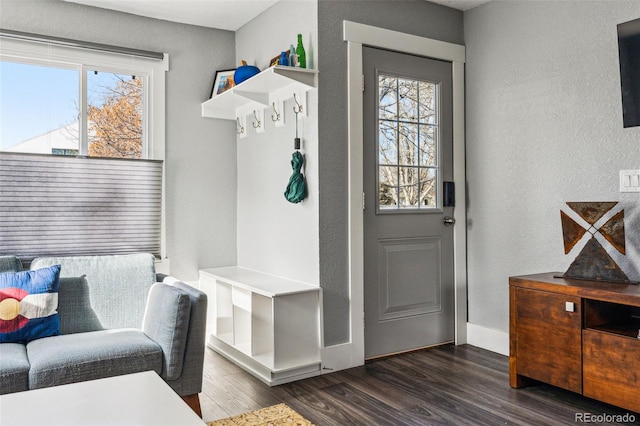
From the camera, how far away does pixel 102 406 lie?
5.11ft

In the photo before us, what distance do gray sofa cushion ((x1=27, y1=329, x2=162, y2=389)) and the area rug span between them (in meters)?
0.41

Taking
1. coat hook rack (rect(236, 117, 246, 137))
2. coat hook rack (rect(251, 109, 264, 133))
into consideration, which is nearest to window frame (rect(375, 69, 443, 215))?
coat hook rack (rect(251, 109, 264, 133))

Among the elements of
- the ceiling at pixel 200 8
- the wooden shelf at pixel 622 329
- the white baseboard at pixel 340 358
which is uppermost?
the ceiling at pixel 200 8

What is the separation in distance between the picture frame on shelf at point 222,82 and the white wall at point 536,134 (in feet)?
5.66

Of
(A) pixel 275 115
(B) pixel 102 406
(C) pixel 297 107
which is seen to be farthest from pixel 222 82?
(B) pixel 102 406

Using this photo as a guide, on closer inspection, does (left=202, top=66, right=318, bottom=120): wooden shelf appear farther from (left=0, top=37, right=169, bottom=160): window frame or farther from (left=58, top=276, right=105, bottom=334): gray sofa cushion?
(left=58, top=276, right=105, bottom=334): gray sofa cushion

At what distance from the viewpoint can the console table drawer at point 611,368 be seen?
2.30m

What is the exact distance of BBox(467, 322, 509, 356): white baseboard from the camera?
3438mm

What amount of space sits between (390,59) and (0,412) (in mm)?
2828

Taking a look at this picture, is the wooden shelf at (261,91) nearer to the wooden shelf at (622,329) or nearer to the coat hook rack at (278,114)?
the coat hook rack at (278,114)

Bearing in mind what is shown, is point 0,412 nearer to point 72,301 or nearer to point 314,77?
point 72,301

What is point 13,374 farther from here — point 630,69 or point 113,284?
point 630,69

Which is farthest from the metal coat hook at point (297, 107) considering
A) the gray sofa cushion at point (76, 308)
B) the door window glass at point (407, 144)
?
the gray sofa cushion at point (76, 308)

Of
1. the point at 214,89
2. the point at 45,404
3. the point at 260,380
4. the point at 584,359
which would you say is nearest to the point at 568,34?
the point at 584,359
